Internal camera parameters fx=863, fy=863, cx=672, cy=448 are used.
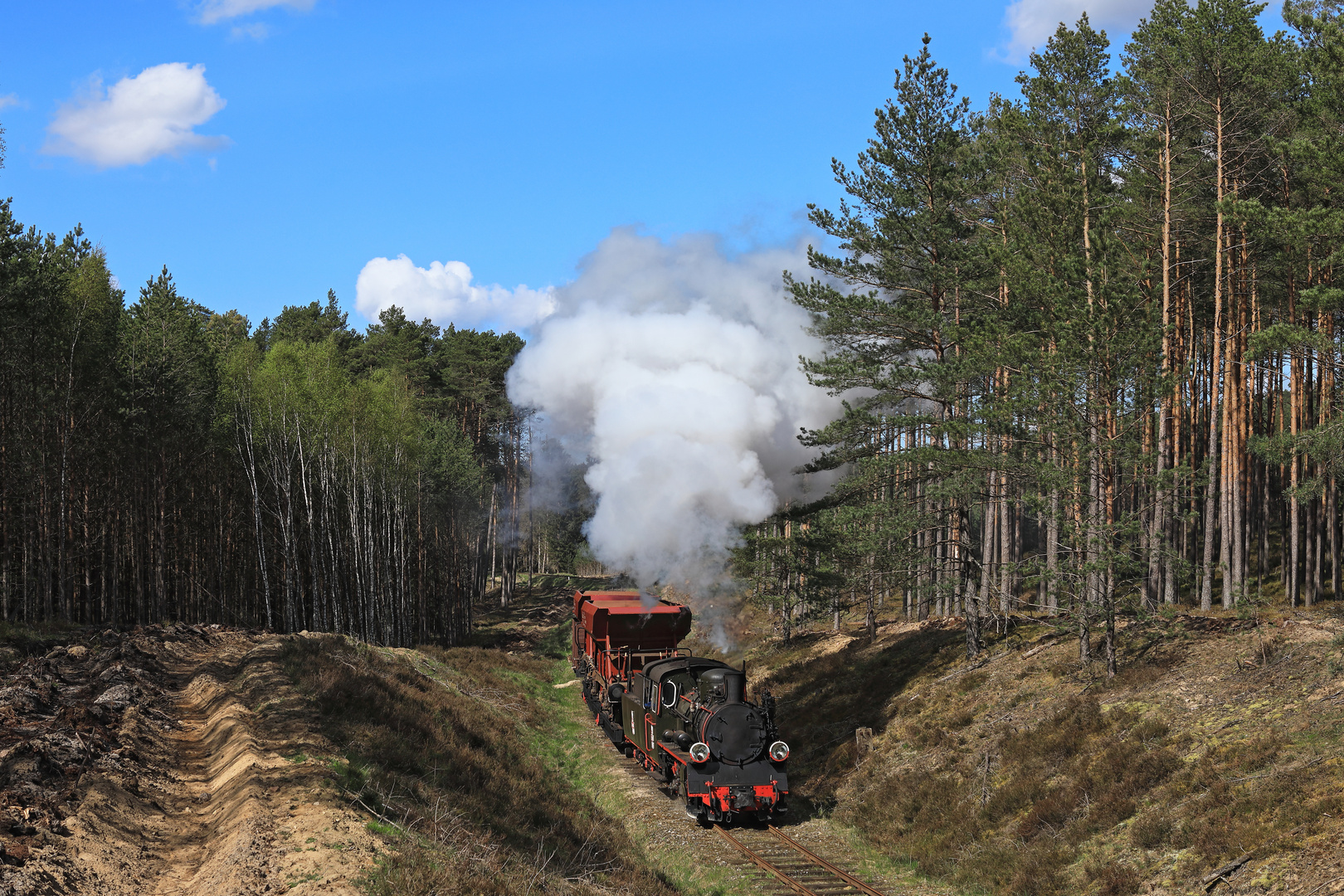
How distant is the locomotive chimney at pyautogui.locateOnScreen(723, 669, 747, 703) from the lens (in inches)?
704

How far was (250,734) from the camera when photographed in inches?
604

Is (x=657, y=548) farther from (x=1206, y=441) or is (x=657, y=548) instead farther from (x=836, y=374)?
(x=1206, y=441)

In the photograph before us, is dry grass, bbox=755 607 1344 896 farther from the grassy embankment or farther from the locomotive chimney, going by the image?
the grassy embankment

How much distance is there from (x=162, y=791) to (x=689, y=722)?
9.62 metres

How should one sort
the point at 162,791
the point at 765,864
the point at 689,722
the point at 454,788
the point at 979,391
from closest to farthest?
the point at 162,791, the point at 765,864, the point at 454,788, the point at 689,722, the point at 979,391

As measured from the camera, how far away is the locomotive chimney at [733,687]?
704 inches

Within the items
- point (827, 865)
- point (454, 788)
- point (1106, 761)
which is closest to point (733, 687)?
point (827, 865)

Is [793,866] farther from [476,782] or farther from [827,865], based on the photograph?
[476,782]

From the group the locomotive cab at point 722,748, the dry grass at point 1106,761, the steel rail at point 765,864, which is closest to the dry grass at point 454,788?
the locomotive cab at point 722,748

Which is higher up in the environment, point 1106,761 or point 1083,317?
point 1083,317

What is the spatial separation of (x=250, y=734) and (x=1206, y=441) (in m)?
38.9

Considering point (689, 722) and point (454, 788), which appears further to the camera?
point (689, 722)

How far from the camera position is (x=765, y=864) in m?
15.4

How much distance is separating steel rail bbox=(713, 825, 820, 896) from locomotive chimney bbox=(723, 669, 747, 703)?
2.57 metres
